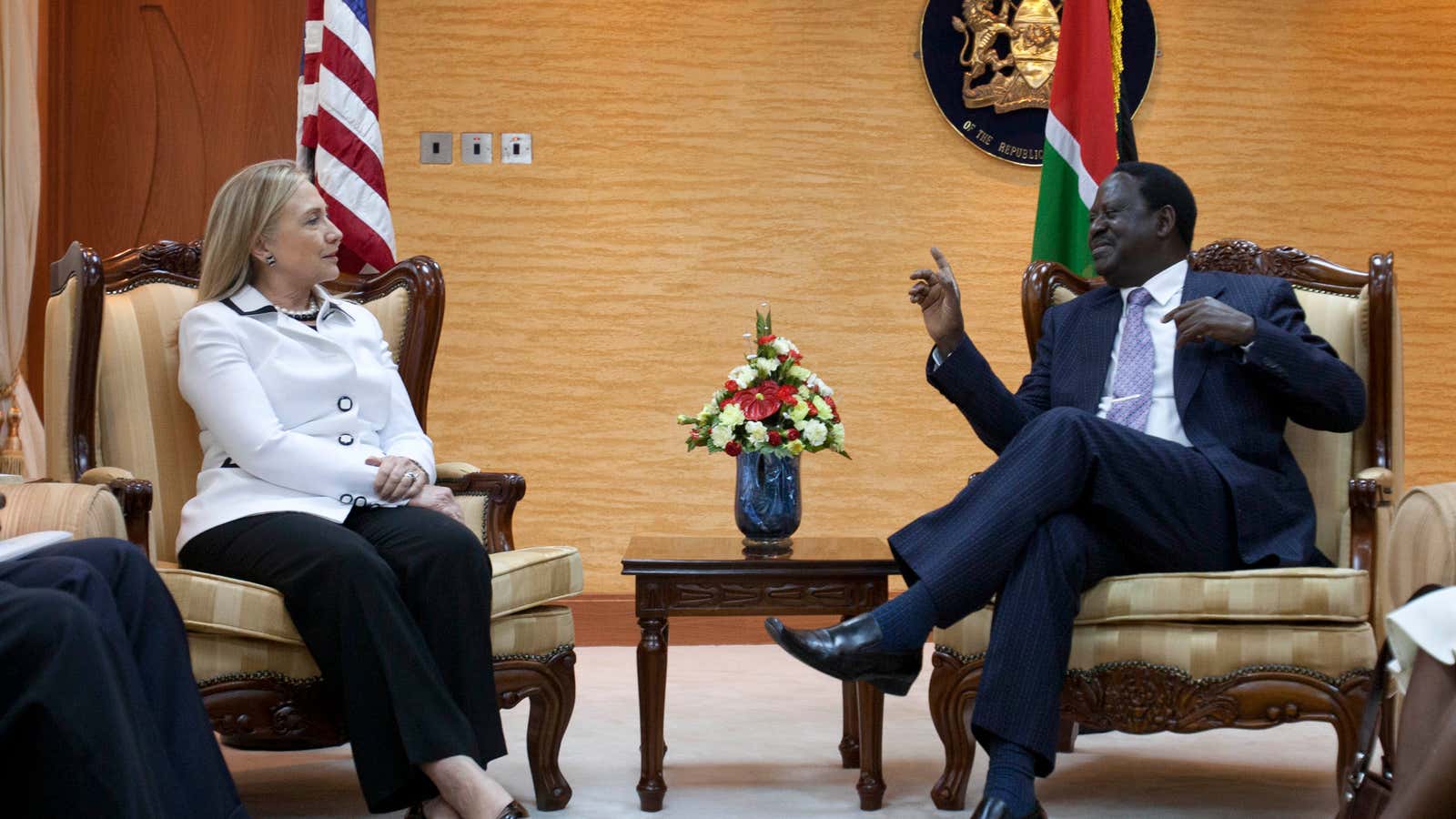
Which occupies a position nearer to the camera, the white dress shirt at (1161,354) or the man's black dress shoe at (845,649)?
the man's black dress shoe at (845,649)

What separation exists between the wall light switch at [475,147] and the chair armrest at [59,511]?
2.82 meters

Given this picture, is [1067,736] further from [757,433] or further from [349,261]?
[349,261]

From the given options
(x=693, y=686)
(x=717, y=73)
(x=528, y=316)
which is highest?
(x=717, y=73)

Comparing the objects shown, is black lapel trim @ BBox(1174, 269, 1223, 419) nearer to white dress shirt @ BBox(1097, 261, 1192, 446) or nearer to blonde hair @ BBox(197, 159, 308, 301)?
white dress shirt @ BBox(1097, 261, 1192, 446)

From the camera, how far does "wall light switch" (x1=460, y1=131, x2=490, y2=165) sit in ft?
16.3

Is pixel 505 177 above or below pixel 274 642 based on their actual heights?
above

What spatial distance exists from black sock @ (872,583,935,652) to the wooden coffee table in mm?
387

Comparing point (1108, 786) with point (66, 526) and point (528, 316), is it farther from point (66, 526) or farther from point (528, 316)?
point (528, 316)

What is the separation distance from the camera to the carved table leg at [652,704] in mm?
2732

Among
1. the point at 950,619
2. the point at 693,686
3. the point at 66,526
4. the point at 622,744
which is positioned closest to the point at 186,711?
the point at 66,526

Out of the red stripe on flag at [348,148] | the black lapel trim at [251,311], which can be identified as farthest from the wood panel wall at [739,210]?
the black lapel trim at [251,311]

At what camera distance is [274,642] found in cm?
244

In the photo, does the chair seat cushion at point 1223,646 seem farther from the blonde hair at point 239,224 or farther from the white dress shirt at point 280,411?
the blonde hair at point 239,224

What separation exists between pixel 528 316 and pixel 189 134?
1357 mm
